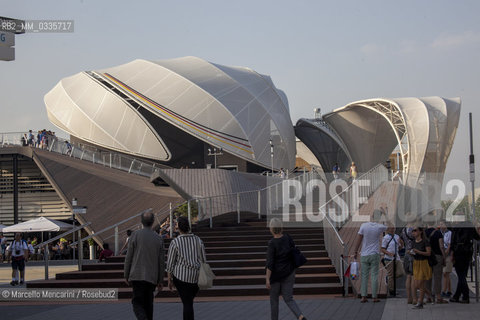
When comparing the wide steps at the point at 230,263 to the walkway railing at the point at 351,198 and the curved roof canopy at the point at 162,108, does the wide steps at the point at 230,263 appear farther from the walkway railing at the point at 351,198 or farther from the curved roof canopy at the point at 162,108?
the curved roof canopy at the point at 162,108

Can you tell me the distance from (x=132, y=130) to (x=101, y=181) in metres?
8.29

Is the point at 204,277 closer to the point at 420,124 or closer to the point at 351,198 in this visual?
the point at 351,198

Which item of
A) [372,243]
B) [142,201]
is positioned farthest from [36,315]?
[142,201]

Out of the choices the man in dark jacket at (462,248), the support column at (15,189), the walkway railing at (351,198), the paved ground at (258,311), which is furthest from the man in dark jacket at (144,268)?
the support column at (15,189)

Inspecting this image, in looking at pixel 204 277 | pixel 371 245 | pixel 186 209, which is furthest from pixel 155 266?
pixel 186 209

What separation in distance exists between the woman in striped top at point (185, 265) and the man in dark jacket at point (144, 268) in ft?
0.52

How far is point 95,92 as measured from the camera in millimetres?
42469

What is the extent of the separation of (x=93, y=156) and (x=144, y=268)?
89.5ft

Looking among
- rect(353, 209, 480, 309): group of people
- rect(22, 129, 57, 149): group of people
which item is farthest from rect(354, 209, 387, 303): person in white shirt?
rect(22, 129, 57, 149): group of people

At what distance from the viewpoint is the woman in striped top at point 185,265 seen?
849cm

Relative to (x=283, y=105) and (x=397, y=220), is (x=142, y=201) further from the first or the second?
(x=283, y=105)

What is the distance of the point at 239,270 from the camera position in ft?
51.0

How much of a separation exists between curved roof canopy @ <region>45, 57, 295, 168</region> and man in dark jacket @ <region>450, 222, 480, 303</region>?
95.1 feet

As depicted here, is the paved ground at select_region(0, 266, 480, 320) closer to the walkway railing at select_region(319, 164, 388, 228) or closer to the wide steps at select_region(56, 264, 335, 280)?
the wide steps at select_region(56, 264, 335, 280)
